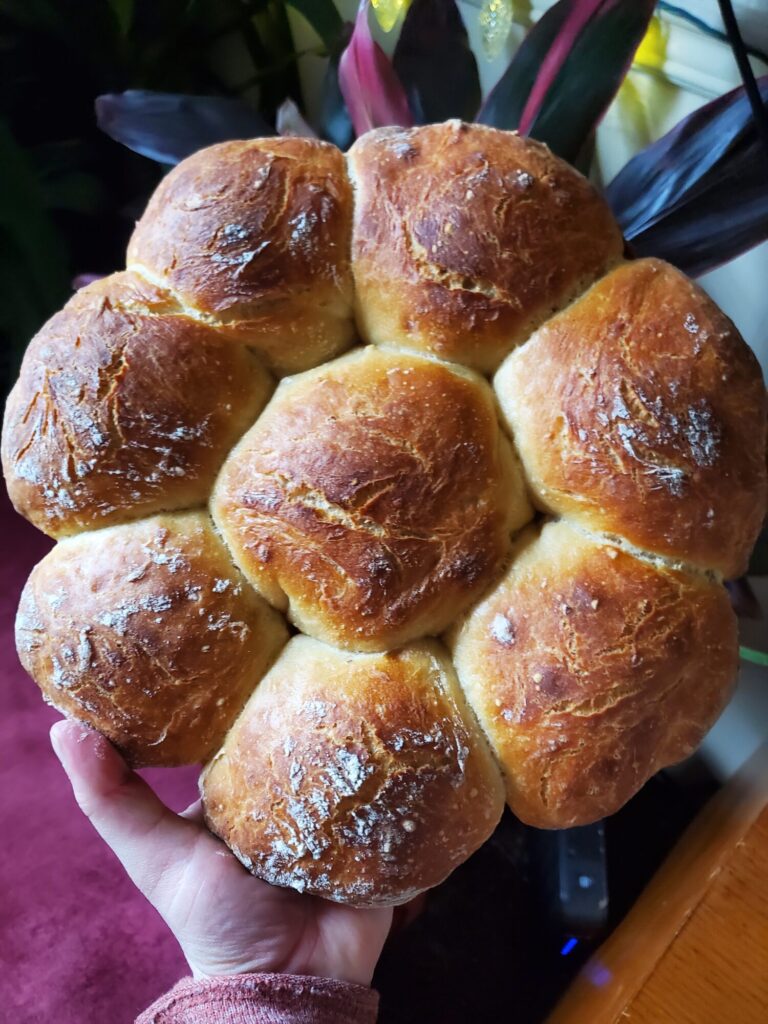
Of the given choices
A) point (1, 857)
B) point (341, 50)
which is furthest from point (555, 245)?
point (1, 857)

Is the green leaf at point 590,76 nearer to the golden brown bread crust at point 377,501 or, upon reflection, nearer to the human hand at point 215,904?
the golden brown bread crust at point 377,501

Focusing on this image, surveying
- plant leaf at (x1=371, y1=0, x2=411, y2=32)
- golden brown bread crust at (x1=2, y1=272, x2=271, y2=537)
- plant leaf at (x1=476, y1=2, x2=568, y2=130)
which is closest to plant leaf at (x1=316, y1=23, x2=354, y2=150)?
plant leaf at (x1=371, y1=0, x2=411, y2=32)

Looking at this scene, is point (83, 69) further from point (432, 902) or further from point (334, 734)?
point (432, 902)

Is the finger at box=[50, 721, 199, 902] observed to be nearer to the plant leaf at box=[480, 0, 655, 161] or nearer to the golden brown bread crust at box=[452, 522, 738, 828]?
the golden brown bread crust at box=[452, 522, 738, 828]

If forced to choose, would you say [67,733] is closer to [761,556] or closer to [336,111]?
[761,556]

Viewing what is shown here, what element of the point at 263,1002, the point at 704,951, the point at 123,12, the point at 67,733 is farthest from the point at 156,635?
the point at 123,12
